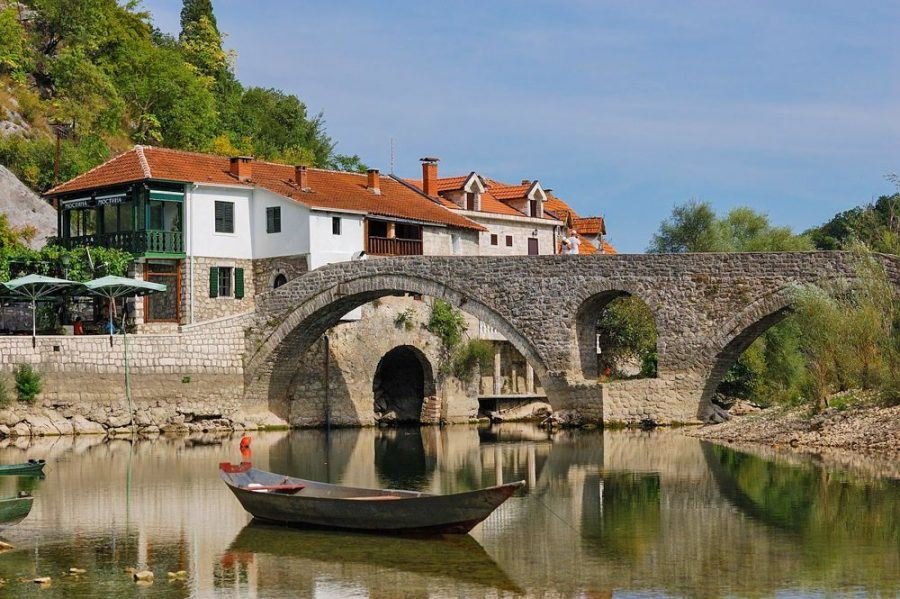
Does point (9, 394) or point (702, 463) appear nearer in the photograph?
point (702, 463)

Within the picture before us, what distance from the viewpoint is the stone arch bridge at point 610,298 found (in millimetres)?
31672

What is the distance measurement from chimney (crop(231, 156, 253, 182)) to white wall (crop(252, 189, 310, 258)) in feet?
2.29

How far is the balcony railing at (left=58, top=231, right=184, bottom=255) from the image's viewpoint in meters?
37.6

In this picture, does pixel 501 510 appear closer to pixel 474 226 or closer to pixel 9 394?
pixel 9 394

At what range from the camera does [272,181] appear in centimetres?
4069

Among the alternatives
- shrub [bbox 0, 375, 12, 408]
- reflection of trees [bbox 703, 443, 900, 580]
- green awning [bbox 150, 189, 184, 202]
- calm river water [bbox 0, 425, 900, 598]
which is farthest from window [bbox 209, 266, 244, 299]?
reflection of trees [bbox 703, 443, 900, 580]

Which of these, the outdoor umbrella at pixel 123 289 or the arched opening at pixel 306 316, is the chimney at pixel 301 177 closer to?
the arched opening at pixel 306 316

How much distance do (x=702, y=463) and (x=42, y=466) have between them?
482 inches

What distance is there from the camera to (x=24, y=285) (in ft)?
113

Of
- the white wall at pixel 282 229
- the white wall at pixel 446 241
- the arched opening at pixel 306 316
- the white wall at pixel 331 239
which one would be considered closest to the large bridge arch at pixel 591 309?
the arched opening at pixel 306 316

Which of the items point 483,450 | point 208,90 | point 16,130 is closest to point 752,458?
point 483,450

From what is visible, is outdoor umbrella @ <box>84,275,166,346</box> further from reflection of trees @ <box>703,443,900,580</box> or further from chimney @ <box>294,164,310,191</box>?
reflection of trees @ <box>703,443,900,580</box>

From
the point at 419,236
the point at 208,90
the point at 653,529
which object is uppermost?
the point at 208,90

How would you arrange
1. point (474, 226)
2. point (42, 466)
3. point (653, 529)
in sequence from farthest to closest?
point (474, 226)
point (42, 466)
point (653, 529)
